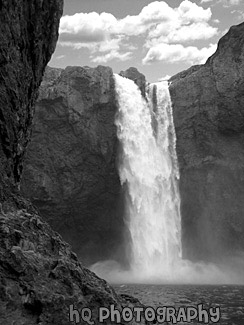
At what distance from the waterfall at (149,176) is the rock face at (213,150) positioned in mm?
1278

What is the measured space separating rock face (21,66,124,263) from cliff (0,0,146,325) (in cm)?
2671

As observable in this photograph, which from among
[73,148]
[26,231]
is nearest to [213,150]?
[73,148]

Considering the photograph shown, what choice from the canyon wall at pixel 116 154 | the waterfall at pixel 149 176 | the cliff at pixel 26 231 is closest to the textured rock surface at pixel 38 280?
the cliff at pixel 26 231

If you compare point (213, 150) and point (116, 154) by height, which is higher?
point (213, 150)

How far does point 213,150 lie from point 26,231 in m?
36.6

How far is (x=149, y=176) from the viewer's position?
46.2 metres

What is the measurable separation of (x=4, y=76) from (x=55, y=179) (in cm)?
3148

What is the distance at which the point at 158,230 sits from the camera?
4494 cm

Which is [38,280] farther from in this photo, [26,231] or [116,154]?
[116,154]

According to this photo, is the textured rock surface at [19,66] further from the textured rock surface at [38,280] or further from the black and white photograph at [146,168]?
the black and white photograph at [146,168]

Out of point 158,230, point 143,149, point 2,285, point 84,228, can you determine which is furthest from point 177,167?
point 2,285

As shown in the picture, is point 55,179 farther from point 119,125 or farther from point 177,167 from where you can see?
point 177,167

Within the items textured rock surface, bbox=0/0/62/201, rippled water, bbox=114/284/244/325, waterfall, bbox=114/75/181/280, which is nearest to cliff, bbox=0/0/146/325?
textured rock surface, bbox=0/0/62/201

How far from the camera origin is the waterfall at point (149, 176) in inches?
1751
